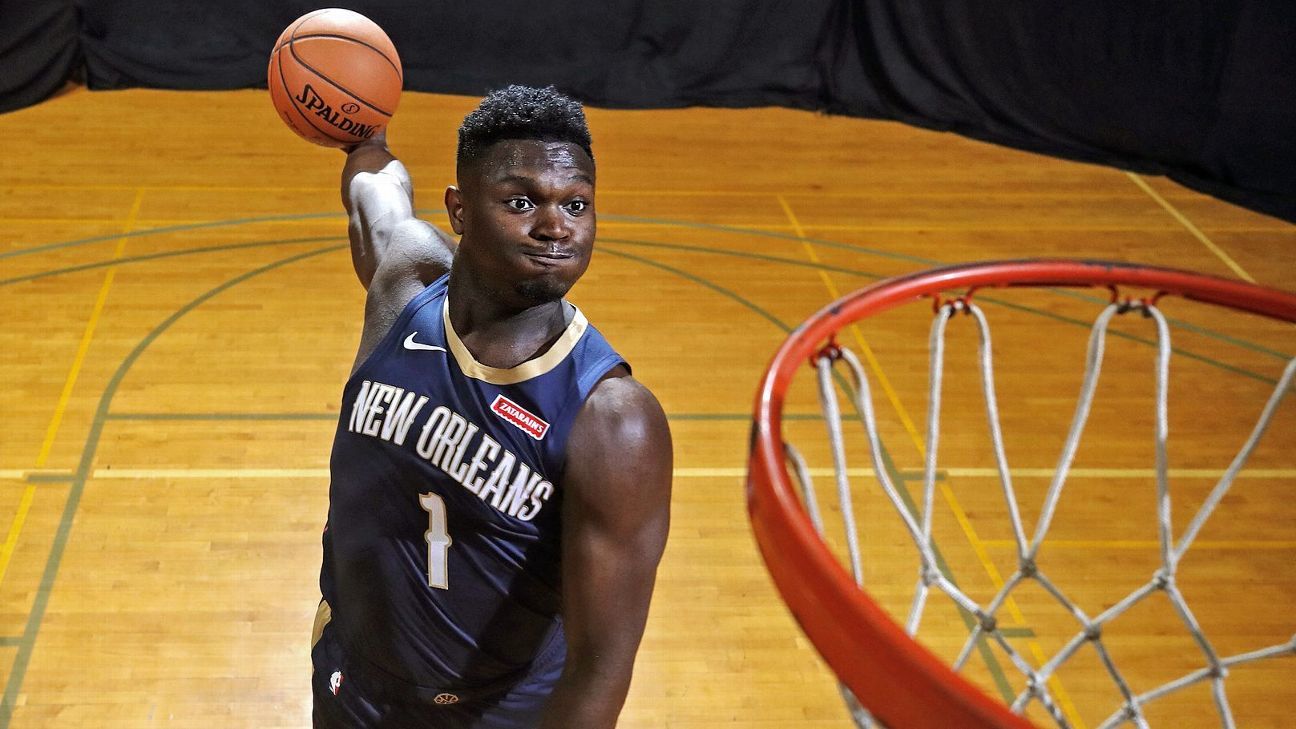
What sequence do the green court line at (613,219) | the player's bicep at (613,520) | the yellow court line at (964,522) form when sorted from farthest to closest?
the green court line at (613,219) → the yellow court line at (964,522) → the player's bicep at (613,520)

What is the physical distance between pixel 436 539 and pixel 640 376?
3.92 metres

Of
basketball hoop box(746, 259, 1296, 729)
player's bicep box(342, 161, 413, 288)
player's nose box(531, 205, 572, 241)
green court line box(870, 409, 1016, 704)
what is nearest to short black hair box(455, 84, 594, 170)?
player's nose box(531, 205, 572, 241)

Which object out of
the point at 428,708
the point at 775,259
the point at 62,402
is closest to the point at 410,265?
the point at 428,708

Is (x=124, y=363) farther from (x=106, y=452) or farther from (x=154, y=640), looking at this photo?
(x=154, y=640)

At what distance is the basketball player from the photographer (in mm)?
1996

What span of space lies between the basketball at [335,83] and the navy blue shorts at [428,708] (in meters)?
1.66

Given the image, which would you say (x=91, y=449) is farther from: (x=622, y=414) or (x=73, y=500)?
(x=622, y=414)

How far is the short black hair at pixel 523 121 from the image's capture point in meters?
2.07

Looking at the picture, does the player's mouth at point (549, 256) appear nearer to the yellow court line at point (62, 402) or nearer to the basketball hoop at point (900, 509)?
the basketball hoop at point (900, 509)

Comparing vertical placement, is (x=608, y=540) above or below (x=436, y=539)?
above

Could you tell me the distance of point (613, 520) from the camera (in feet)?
6.46

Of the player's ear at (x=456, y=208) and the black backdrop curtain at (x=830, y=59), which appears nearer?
the player's ear at (x=456, y=208)

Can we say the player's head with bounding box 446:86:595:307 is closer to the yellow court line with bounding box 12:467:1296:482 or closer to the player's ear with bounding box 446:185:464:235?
the player's ear with bounding box 446:185:464:235

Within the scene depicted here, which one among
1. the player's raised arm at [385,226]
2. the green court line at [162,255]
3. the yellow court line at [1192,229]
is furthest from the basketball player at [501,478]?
the yellow court line at [1192,229]
